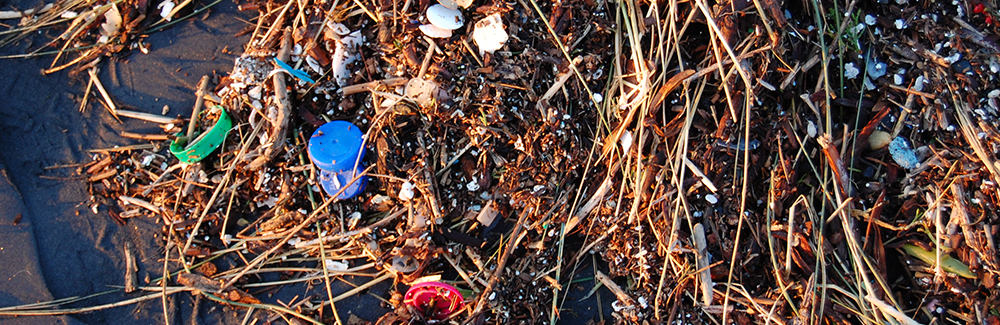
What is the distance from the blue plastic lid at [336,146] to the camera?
97.7 inches

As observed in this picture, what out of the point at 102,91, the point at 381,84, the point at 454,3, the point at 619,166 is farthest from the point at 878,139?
the point at 102,91

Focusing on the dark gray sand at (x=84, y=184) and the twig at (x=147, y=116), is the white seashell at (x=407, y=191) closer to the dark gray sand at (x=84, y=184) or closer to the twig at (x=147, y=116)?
the dark gray sand at (x=84, y=184)

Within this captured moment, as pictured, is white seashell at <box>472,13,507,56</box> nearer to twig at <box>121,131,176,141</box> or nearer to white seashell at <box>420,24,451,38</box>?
white seashell at <box>420,24,451,38</box>

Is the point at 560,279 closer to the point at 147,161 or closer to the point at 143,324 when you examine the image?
the point at 143,324

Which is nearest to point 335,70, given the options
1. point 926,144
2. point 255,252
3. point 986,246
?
point 255,252

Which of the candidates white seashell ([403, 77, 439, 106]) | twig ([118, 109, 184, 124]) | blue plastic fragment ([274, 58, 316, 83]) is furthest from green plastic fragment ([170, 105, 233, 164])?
white seashell ([403, 77, 439, 106])

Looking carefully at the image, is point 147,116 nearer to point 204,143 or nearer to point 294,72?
point 204,143

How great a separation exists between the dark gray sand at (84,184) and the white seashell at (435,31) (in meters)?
1.03

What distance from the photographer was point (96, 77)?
282 cm

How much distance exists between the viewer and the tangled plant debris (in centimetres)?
232

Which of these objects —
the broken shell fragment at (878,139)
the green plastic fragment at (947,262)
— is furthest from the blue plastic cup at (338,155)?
the green plastic fragment at (947,262)

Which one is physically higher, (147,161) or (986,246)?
(986,246)

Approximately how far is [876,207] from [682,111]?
0.87 m

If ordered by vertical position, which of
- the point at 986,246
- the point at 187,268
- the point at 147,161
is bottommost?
the point at 187,268
